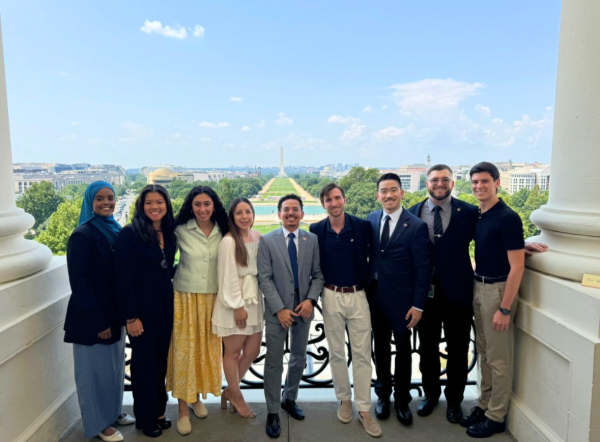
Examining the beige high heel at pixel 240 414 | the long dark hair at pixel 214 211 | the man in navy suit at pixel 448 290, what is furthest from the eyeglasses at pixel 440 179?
the beige high heel at pixel 240 414

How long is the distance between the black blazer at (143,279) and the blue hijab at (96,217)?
0.17 meters

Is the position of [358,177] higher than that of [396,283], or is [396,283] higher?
[358,177]

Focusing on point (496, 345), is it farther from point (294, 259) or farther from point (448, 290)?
point (294, 259)

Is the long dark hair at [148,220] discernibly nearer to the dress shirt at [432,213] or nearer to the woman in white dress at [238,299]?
the woman in white dress at [238,299]

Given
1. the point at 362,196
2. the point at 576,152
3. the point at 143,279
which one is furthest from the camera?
the point at 362,196

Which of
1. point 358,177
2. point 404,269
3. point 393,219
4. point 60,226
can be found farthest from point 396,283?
point 60,226

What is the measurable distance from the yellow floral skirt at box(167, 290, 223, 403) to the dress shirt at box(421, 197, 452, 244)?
69.2 inches

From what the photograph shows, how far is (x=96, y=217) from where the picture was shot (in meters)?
2.75

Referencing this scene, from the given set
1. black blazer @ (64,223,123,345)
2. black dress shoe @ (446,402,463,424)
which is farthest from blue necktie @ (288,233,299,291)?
black dress shoe @ (446,402,463,424)

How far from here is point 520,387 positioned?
284 cm

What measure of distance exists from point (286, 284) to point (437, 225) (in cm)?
125

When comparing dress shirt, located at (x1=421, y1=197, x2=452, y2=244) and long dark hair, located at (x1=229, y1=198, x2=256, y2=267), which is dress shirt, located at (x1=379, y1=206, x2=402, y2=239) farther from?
long dark hair, located at (x1=229, y1=198, x2=256, y2=267)

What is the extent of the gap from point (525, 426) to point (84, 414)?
3.13 meters

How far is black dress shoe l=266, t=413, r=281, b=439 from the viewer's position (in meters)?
A: 2.83
